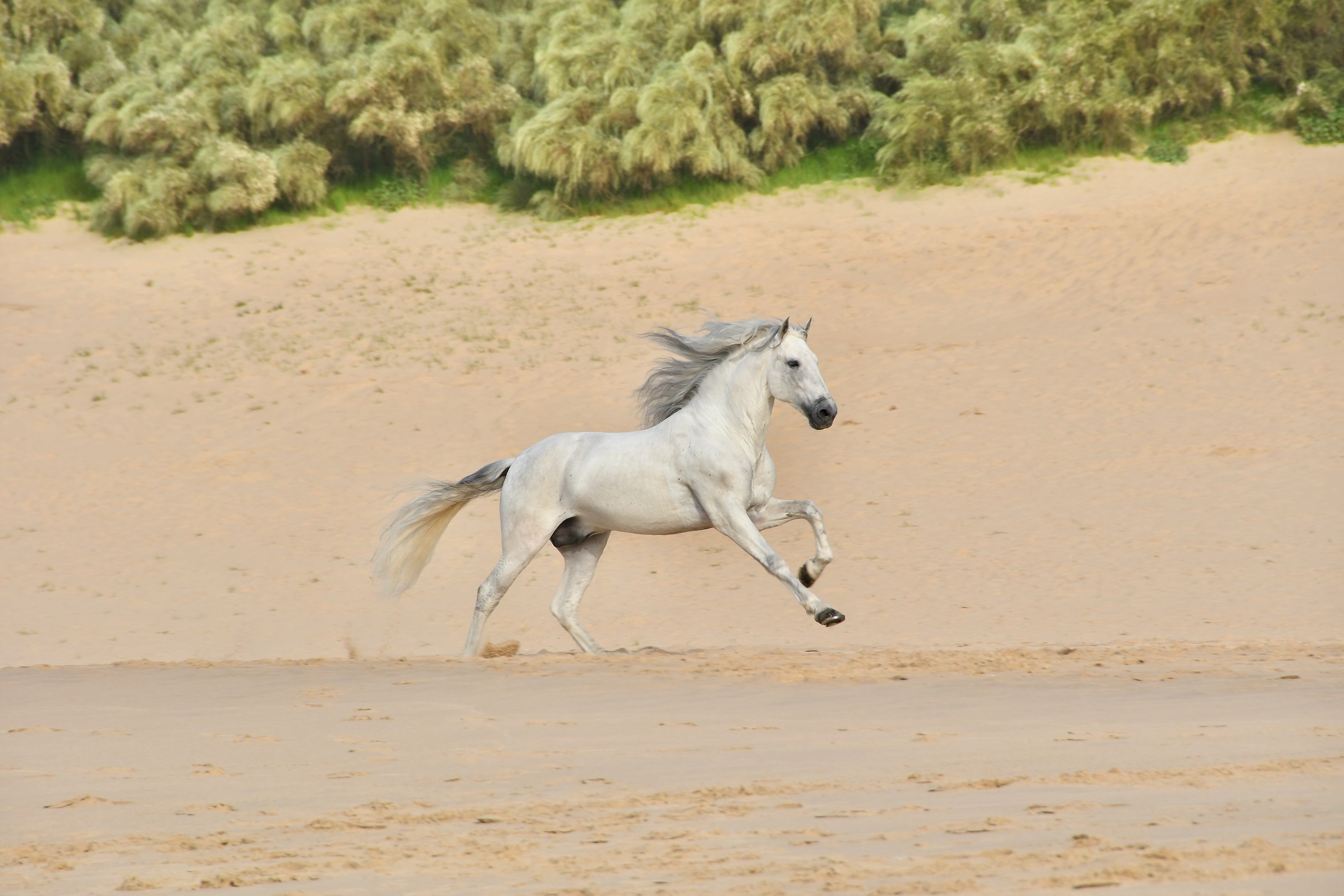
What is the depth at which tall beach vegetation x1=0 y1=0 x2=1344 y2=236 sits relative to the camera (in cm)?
2164

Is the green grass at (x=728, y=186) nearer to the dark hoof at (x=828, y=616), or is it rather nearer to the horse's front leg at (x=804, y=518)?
the horse's front leg at (x=804, y=518)

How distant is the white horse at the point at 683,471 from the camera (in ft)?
22.0

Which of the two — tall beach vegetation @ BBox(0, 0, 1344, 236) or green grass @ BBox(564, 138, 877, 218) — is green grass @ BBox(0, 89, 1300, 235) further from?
tall beach vegetation @ BBox(0, 0, 1344, 236)

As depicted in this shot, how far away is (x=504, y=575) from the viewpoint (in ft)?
24.5

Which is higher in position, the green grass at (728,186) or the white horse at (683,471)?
the white horse at (683,471)

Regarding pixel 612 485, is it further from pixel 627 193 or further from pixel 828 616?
pixel 627 193

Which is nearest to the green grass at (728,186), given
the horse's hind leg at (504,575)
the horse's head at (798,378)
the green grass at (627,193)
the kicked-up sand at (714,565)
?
the green grass at (627,193)

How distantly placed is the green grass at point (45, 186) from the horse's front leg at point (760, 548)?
856 inches

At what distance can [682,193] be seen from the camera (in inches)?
915

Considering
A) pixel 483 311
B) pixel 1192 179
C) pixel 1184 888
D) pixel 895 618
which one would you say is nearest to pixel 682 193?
pixel 483 311

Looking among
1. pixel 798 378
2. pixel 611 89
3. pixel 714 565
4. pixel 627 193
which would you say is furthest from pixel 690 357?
pixel 611 89

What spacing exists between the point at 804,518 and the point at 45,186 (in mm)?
22725

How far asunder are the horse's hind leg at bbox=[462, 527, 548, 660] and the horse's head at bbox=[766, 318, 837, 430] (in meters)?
1.59

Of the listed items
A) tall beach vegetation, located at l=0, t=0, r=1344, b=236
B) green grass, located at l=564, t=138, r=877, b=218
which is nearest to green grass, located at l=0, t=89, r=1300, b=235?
green grass, located at l=564, t=138, r=877, b=218
